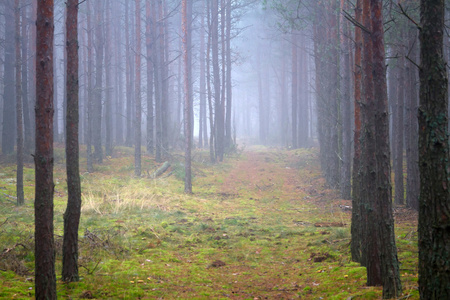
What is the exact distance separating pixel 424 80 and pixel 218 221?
27.3 feet

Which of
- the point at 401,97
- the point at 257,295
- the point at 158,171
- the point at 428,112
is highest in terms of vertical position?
the point at 401,97

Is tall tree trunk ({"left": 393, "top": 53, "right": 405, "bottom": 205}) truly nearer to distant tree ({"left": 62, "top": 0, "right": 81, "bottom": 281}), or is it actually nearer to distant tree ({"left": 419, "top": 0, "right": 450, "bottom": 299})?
distant tree ({"left": 419, "top": 0, "right": 450, "bottom": 299})

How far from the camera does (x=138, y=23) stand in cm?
1917

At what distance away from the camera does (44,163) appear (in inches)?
172

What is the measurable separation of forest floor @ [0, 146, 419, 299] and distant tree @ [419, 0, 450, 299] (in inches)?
41.0

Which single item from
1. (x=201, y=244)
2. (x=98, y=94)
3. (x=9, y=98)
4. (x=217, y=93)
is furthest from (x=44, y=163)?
(x=217, y=93)

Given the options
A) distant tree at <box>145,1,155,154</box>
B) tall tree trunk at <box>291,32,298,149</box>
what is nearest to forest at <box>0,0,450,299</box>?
distant tree at <box>145,1,155,154</box>

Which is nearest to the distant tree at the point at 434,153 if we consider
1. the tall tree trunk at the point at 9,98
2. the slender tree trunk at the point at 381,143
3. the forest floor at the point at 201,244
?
the forest floor at the point at 201,244

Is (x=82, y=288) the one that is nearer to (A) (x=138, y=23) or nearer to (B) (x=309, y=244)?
(B) (x=309, y=244)

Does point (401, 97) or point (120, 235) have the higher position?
point (401, 97)

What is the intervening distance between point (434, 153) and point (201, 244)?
6.17 metres

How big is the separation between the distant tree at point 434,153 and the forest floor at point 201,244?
1.04m

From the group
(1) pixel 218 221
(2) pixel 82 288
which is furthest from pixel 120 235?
(1) pixel 218 221

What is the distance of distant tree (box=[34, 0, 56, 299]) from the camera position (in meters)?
4.31
